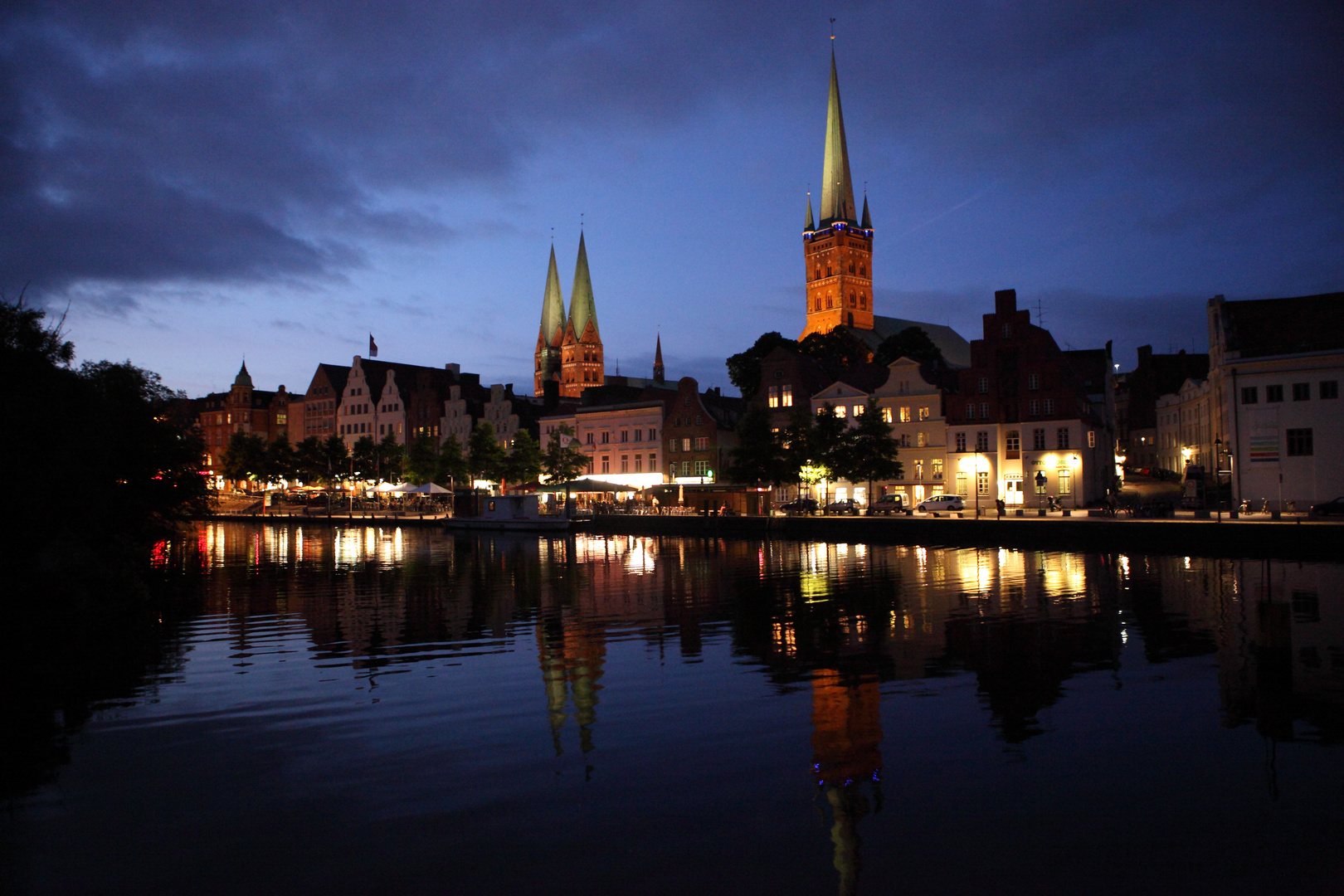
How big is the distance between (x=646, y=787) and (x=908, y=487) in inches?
2980

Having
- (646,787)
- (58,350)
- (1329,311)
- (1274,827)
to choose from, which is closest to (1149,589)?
(1274,827)

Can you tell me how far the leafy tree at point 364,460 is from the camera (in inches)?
5010

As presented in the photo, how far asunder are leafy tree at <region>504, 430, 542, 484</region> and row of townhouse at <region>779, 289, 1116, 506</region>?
2745 cm

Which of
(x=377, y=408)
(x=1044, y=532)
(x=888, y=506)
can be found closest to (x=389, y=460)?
(x=377, y=408)

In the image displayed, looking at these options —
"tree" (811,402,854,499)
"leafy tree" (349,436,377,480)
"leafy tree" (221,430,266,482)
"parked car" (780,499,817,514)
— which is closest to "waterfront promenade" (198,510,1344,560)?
"parked car" (780,499,817,514)

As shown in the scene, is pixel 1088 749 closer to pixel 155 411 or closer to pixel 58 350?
pixel 58 350

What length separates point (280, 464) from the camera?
134 metres

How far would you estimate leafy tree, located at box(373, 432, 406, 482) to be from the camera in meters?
124

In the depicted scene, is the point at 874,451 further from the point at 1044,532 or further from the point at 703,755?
the point at 703,755

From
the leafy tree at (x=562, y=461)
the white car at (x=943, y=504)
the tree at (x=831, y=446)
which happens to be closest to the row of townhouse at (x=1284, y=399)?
the white car at (x=943, y=504)

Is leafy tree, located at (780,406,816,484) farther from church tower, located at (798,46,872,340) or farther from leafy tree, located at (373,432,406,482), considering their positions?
church tower, located at (798,46,872,340)

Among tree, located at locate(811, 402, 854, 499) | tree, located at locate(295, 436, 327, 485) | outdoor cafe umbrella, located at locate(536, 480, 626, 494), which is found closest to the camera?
tree, located at locate(811, 402, 854, 499)

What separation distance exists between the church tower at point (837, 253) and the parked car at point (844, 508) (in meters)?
115

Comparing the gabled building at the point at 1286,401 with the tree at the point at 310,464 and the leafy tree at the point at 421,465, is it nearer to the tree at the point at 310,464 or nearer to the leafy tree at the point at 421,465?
the leafy tree at the point at 421,465
